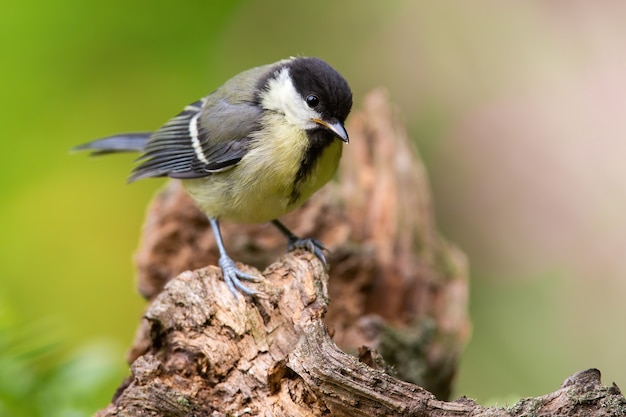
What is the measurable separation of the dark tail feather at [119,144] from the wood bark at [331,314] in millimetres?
301

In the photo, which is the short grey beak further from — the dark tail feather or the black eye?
the dark tail feather

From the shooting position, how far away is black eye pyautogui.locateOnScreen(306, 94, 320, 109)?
2.54m

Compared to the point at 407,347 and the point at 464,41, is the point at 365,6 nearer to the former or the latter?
the point at 464,41

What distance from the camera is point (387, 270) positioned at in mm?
2953

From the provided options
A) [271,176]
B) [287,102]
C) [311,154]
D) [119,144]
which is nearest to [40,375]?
[271,176]

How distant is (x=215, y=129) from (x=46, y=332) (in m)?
1.03

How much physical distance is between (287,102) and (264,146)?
0.62 ft

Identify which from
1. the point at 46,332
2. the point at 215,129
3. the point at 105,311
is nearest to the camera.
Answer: the point at 46,332

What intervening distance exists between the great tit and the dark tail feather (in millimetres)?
333

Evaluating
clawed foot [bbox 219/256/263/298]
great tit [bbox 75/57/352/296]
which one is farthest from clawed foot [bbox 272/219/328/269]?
clawed foot [bbox 219/256/263/298]

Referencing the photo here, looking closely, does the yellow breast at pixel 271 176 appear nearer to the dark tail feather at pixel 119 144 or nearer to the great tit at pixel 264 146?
the great tit at pixel 264 146

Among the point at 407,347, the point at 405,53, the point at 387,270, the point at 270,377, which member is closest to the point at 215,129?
the point at 387,270

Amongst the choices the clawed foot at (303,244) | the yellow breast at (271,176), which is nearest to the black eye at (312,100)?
the yellow breast at (271,176)

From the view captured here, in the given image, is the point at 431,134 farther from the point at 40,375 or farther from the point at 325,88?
the point at 40,375
